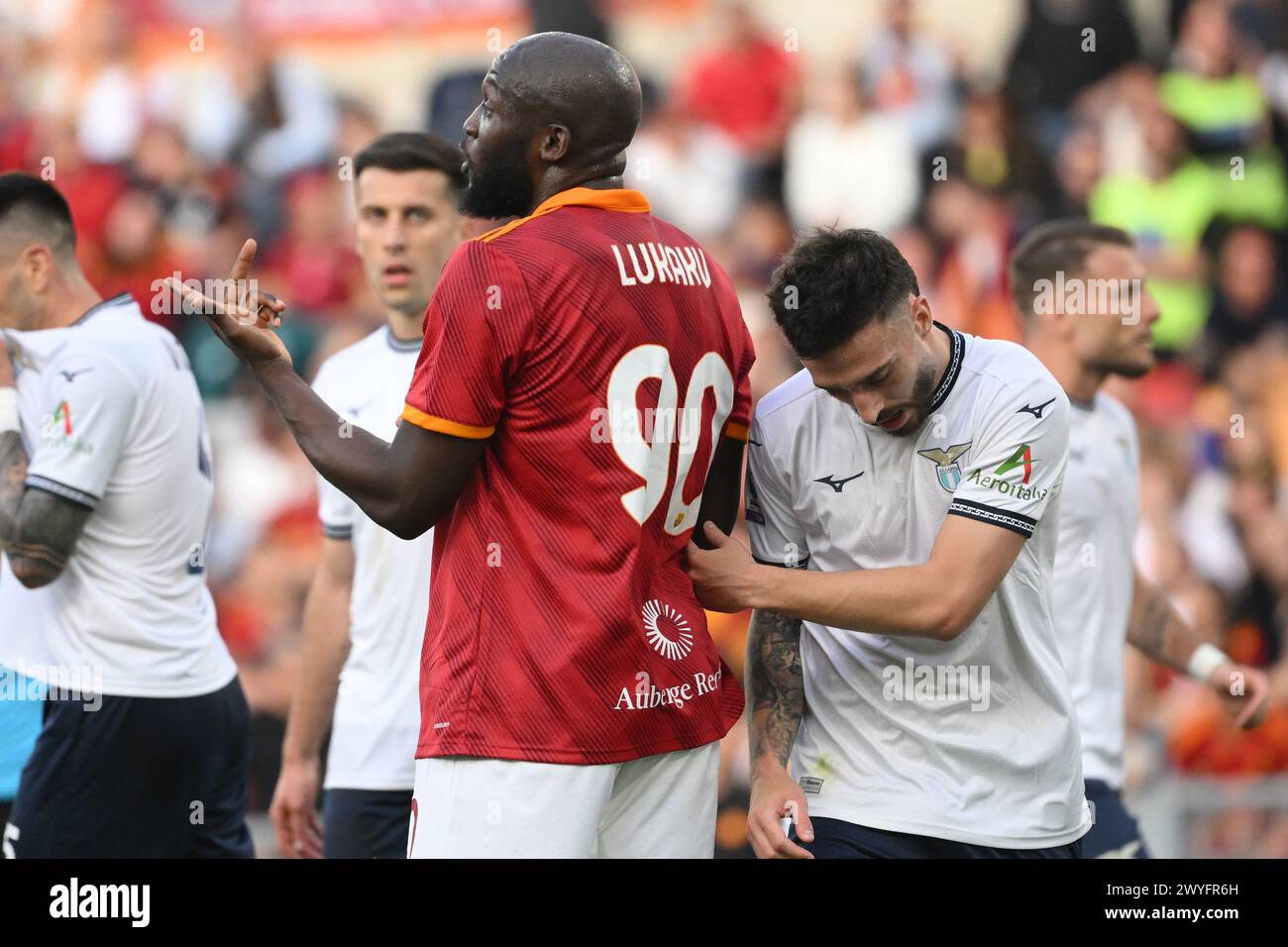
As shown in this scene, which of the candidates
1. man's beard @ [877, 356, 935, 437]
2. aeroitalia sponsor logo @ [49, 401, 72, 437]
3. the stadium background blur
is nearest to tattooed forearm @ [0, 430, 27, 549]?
aeroitalia sponsor logo @ [49, 401, 72, 437]

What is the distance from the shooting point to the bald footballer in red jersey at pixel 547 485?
341 cm

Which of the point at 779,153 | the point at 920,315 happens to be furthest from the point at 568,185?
the point at 779,153

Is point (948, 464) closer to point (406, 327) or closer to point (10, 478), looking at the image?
point (406, 327)

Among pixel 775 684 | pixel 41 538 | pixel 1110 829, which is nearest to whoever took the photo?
pixel 775 684

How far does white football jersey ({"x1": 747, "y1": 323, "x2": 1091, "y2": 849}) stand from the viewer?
150 inches

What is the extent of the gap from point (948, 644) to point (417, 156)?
8.37ft

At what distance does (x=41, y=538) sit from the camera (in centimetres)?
470

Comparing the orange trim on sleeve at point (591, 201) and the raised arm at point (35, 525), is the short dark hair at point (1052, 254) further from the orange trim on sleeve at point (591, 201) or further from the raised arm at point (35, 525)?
the raised arm at point (35, 525)

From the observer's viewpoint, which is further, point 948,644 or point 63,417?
point 63,417

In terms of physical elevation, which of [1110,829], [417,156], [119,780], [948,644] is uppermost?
[417,156]

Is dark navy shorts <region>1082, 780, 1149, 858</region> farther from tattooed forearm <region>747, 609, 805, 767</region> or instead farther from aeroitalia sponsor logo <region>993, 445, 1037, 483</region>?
aeroitalia sponsor logo <region>993, 445, 1037, 483</region>

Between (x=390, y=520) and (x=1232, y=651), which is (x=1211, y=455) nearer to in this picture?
(x=1232, y=651)

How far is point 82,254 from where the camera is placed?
10445 mm

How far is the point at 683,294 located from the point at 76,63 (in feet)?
28.9
